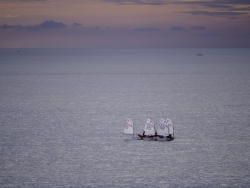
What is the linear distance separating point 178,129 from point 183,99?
32100 mm

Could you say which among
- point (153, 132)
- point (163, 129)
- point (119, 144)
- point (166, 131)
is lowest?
point (119, 144)

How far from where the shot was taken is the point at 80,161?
46.2m

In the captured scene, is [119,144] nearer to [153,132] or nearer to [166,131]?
[153,132]

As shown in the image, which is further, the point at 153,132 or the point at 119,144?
the point at 153,132

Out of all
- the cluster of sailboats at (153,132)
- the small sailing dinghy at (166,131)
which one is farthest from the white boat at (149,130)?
the small sailing dinghy at (166,131)

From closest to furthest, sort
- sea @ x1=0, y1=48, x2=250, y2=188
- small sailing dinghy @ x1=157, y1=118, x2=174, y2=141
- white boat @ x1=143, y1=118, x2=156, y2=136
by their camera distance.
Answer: sea @ x1=0, y1=48, x2=250, y2=188 < white boat @ x1=143, y1=118, x2=156, y2=136 < small sailing dinghy @ x1=157, y1=118, x2=174, y2=141

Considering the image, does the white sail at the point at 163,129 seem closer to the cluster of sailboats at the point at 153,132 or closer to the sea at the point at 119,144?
the cluster of sailboats at the point at 153,132

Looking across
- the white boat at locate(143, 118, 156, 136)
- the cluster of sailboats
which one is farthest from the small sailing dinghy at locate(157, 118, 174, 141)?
the white boat at locate(143, 118, 156, 136)

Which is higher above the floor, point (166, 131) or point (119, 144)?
point (166, 131)

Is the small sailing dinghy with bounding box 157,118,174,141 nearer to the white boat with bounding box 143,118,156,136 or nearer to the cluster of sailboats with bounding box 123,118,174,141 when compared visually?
the cluster of sailboats with bounding box 123,118,174,141

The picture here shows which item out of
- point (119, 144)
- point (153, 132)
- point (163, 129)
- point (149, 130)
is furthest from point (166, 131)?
point (119, 144)

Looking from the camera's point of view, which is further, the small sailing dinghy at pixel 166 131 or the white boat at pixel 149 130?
the small sailing dinghy at pixel 166 131

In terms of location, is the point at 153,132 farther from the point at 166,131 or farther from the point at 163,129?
the point at 166,131

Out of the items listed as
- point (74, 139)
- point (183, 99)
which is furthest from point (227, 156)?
point (183, 99)
